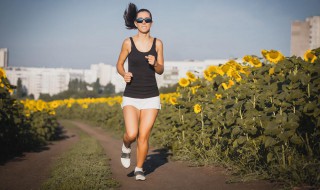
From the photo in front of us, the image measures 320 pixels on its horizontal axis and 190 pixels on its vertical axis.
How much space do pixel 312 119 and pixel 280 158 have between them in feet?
1.87

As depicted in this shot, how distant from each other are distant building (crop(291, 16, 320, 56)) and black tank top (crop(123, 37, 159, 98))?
95778mm

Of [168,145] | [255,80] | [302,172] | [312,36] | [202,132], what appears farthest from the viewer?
[312,36]

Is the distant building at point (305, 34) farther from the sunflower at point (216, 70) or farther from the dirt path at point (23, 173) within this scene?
the dirt path at point (23, 173)

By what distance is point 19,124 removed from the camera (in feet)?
28.7

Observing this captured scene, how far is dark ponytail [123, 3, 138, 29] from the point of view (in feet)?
16.4

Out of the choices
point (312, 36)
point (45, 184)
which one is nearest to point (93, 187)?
point (45, 184)

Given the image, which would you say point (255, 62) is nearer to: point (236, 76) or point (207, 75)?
point (236, 76)

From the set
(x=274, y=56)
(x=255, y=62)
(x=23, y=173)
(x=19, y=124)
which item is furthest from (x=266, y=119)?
(x=19, y=124)

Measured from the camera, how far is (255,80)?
480 centimetres

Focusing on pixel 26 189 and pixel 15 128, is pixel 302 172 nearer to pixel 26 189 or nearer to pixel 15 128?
pixel 26 189

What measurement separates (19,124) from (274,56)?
6577 millimetres

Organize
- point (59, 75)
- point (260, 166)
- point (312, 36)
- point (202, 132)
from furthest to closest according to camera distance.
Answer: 1. point (59, 75)
2. point (312, 36)
3. point (202, 132)
4. point (260, 166)

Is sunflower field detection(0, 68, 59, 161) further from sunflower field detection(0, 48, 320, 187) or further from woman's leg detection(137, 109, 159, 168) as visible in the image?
woman's leg detection(137, 109, 159, 168)

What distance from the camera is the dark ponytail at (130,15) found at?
5004 mm
